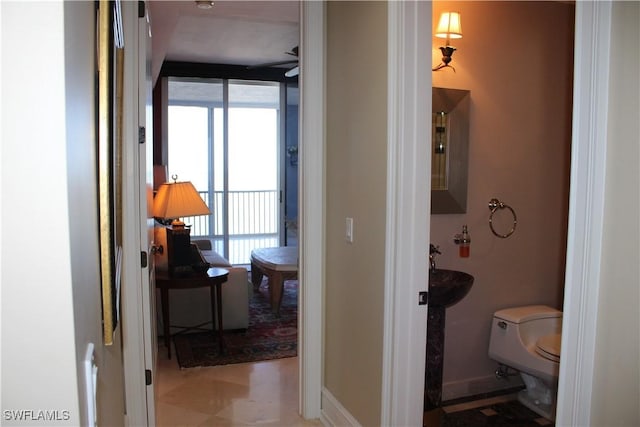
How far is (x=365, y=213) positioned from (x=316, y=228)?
51cm

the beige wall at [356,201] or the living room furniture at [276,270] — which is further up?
the beige wall at [356,201]

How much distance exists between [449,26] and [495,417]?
2.08 metres

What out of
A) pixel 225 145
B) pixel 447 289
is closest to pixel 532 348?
pixel 447 289

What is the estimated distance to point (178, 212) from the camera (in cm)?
371

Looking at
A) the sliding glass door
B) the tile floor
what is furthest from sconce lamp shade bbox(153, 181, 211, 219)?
the sliding glass door

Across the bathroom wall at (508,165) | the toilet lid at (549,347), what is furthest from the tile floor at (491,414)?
the toilet lid at (549,347)

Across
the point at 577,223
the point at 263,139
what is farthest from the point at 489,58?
Result: the point at 263,139

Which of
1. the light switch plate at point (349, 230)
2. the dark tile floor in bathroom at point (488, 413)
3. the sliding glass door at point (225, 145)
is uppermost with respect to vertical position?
the sliding glass door at point (225, 145)

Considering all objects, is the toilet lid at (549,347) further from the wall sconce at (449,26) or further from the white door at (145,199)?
the white door at (145,199)

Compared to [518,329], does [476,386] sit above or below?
below

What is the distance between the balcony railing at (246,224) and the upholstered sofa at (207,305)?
309cm

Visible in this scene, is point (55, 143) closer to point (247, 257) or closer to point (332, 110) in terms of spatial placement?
point (332, 110)

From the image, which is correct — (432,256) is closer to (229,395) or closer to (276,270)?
(229,395)

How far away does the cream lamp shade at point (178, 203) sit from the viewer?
146 inches
